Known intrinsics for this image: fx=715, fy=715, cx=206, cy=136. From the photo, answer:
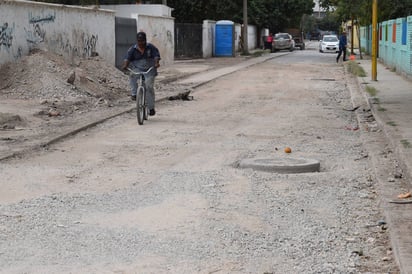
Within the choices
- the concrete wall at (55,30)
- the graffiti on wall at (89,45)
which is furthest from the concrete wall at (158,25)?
the graffiti on wall at (89,45)

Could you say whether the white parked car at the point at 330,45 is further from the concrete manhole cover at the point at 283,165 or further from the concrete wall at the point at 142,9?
the concrete manhole cover at the point at 283,165

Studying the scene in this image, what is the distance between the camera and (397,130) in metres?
12.2

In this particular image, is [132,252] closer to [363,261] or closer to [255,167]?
[363,261]

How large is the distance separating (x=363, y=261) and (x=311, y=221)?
1.24m

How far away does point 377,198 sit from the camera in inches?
310

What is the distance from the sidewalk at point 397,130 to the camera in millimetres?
5859

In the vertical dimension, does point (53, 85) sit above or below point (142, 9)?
below

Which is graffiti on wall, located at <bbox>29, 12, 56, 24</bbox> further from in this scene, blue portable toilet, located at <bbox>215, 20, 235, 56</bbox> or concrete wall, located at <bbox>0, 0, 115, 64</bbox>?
blue portable toilet, located at <bbox>215, 20, 235, 56</bbox>

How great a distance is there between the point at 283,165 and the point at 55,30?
44.7 ft

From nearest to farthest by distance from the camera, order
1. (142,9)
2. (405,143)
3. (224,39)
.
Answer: (405,143), (142,9), (224,39)

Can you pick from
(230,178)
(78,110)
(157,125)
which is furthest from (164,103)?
(230,178)

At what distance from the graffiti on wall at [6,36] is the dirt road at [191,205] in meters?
6.20

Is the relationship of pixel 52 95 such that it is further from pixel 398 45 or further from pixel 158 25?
pixel 158 25

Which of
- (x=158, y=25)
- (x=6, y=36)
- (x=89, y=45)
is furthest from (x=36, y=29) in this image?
(x=158, y=25)
